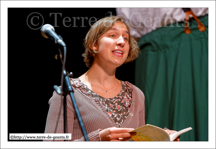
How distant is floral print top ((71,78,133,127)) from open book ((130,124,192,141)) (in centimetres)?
20

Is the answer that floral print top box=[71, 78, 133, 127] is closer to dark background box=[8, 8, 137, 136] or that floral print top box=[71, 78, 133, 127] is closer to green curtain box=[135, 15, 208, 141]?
dark background box=[8, 8, 137, 136]

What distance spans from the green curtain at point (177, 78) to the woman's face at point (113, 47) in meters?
0.87

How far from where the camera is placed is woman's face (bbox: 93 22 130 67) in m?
1.65

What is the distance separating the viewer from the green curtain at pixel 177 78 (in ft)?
7.63

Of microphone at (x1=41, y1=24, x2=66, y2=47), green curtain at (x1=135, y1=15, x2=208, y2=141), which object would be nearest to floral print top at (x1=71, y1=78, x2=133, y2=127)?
microphone at (x1=41, y1=24, x2=66, y2=47)

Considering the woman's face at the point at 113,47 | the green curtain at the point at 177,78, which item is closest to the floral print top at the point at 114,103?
the woman's face at the point at 113,47

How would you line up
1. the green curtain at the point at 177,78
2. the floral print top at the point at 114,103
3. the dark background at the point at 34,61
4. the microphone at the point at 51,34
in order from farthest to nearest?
the green curtain at the point at 177,78 < the dark background at the point at 34,61 < the floral print top at the point at 114,103 < the microphone at the point at 51,34

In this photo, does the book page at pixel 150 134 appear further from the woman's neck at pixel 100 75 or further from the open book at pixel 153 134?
the woman's neck at pixel 100 75

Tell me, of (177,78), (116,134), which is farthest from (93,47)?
(177,78)
